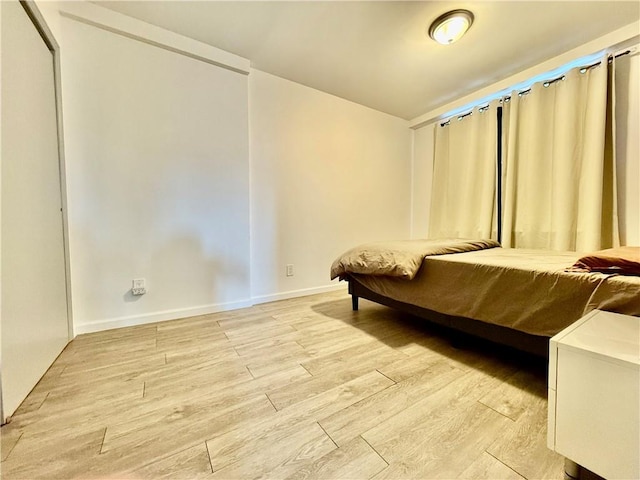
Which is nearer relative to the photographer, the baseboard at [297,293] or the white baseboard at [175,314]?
the white baseboard at [175,314]

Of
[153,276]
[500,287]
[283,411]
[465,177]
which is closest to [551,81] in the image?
[465,177]

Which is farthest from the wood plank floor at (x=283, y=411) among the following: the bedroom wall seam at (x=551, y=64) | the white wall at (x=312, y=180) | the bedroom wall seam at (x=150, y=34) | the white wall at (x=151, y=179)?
the bedroom wall seam at (x=551, y=64)

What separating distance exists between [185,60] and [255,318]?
2329mm

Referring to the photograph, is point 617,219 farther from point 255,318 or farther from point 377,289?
point 255,318

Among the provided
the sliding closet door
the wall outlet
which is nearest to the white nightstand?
the sliding closet door

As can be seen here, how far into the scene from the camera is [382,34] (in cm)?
218

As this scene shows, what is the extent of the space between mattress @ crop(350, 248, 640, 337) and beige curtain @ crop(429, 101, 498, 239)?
167cm

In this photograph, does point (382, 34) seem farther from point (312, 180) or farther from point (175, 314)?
point (175, 314)

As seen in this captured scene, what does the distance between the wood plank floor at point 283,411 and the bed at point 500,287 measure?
0.25 metres

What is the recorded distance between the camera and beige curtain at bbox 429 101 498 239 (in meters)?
2.94

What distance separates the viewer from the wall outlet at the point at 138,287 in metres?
2.11

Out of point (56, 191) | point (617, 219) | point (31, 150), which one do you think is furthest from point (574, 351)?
point (56, 191)

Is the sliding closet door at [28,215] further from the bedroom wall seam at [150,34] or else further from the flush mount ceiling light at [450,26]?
the flush mount ceiling light at [450,26]

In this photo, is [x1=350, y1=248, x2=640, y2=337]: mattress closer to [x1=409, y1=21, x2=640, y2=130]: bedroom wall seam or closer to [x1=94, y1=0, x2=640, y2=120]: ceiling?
[x1=94, y1=0, x2=640, y2=120]: ceiling
